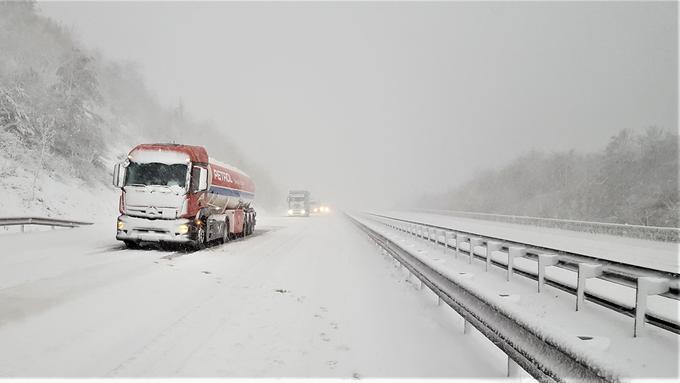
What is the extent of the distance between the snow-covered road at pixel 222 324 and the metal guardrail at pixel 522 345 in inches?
17.9

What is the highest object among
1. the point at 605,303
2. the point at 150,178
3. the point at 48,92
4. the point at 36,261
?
the point at 48,92

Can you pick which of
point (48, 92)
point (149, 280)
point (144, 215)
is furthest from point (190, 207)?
point (48, 92)

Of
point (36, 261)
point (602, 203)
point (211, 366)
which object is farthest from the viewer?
point (602, 203)

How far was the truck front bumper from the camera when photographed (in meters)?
13.7

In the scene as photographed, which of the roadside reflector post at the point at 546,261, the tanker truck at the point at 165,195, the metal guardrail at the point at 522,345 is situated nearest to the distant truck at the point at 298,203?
the tanker truck at the point at 165,195

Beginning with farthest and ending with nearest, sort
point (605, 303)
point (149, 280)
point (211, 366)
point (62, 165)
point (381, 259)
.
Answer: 1. point (62, 165)
2. point (381, 259)
3. point (149, 280)
4. point (605, 303)
5. point (211, 366)

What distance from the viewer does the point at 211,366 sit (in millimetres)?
4129

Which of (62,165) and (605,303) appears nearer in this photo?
(605,303)

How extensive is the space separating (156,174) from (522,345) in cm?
1348

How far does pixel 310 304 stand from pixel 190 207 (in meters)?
8.55

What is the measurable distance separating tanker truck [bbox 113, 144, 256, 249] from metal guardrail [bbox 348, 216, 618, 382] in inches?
413

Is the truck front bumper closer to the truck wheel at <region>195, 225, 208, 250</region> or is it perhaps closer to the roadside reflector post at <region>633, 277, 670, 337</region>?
the truck wheel at <region>195, 225, 208, 250</region>

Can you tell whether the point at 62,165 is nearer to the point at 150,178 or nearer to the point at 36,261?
the point at 150,178

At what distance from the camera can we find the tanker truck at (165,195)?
45.1ft
